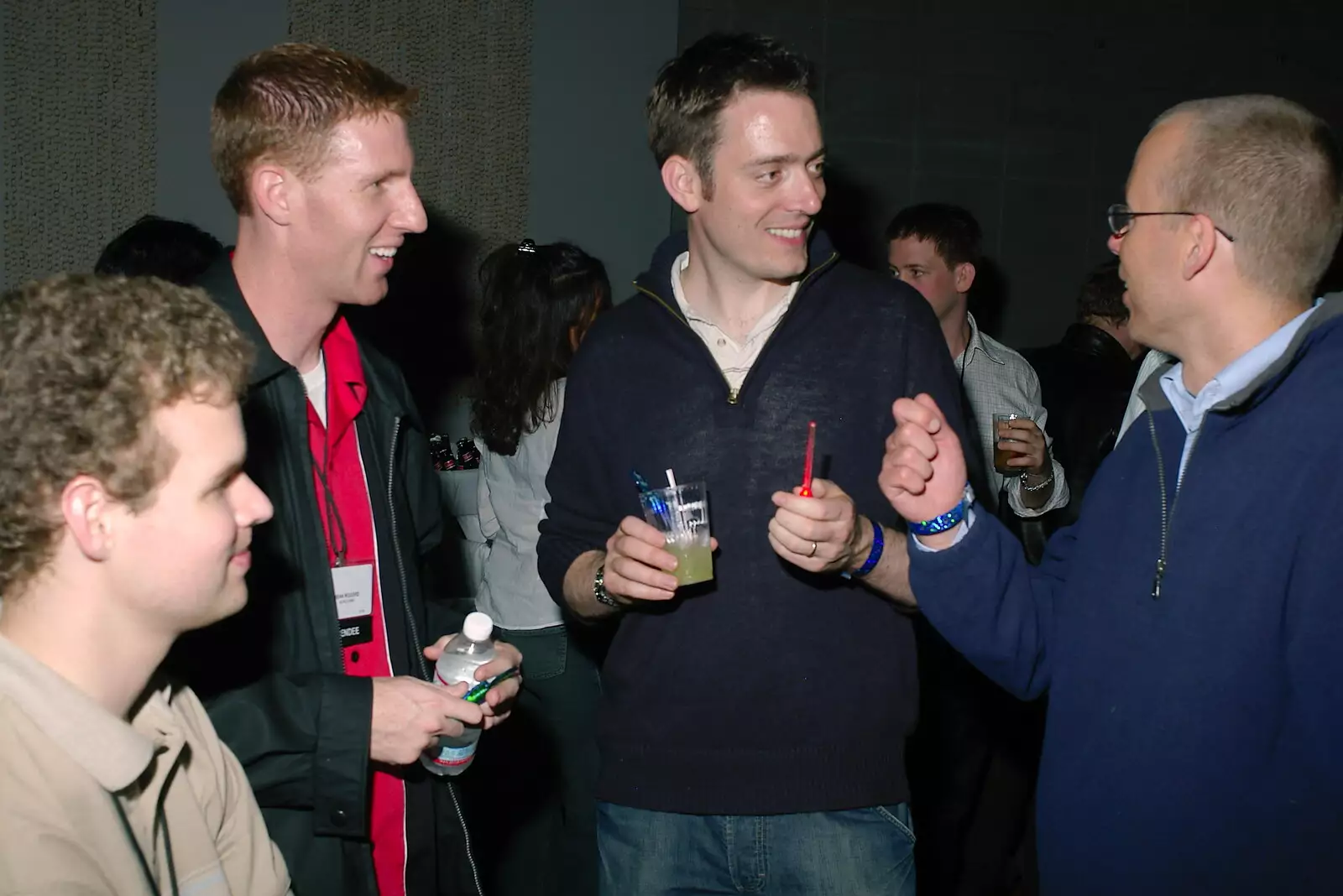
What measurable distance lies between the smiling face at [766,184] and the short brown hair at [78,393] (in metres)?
1.05

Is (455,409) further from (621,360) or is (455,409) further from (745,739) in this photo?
(745,739)

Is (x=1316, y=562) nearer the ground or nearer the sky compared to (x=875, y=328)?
nearer the ground

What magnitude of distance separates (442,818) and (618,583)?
566 millimetres

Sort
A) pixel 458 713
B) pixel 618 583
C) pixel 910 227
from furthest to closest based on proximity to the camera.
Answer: pixel 910 227 → pixel 618 583 → pixel 458 713

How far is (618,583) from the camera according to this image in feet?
5.89

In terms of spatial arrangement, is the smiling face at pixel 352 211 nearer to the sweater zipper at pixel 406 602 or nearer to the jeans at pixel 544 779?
the sweater zipper at pixel 406 602

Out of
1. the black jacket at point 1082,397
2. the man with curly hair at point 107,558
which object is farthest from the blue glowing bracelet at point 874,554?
the black jacket at point 1082,397

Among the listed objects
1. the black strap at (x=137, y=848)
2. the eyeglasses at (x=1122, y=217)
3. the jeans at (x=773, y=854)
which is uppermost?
the eyeglasses at (x=1122, y=217)

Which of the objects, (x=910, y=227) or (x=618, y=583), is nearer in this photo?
(x=618, y=583)

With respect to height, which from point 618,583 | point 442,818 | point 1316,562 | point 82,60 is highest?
point 82,60

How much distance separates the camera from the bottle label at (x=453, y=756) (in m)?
1.79

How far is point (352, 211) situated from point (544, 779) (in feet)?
7.52

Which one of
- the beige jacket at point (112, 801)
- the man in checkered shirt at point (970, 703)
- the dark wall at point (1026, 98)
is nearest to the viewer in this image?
the beige jacket at point (112, 801)

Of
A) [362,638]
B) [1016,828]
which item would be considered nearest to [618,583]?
[362,638]
